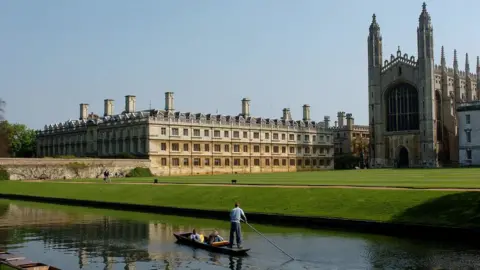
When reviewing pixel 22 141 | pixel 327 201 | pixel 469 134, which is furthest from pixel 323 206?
pixel 22 141

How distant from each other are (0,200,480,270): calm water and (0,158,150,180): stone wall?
41560 mm

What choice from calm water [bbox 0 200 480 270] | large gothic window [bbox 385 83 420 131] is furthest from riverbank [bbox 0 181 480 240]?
large gothic window [bbox 385 83 420 131]

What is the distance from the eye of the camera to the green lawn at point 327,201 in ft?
77.0

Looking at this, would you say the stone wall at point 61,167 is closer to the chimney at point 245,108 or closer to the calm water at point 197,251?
the chimney at point 245,108

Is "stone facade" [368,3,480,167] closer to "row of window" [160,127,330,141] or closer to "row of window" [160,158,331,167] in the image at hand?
"row of window" [160,158,331,167]

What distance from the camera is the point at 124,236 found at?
22.6m

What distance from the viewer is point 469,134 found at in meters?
91.4

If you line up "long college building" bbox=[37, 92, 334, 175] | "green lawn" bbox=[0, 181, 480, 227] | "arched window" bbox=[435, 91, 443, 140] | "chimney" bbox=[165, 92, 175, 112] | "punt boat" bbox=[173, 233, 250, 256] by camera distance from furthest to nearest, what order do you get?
"arched window" bbox=[435, 91, 443, 140] < "chimney" bbox=[165, 92, 175, 112] < "long college building" bbox=[37, 92, 334, 175] < "green lawn" bbox=[0, 181, 480, 227] < "punt boat" bbox=[173, 233, 250, 256]

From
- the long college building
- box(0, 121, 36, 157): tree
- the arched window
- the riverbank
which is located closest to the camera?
the riverbank

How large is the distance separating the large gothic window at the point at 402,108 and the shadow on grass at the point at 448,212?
255ft

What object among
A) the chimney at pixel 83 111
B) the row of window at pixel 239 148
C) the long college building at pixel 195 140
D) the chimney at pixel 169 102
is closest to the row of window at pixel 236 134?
the long college building at pixel 195 140

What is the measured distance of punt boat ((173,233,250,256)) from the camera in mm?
18094

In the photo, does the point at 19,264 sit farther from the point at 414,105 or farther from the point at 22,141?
the point at 22,141

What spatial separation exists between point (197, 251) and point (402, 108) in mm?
89148
